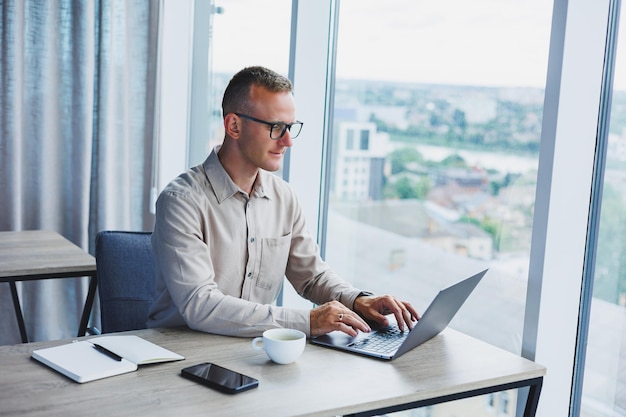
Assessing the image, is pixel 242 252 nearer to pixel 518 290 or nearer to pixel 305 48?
pixel 518 290

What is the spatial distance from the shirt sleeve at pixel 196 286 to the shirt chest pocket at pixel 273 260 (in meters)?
0.18

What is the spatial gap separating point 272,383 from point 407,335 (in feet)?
1.37

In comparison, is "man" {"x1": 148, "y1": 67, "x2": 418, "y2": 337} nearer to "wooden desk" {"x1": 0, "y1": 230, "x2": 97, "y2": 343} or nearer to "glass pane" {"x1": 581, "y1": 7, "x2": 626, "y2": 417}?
"glass pane" {"x1": 581, "y1": 7, "x2": 626, "y2": 417}

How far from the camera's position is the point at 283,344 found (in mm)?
1600

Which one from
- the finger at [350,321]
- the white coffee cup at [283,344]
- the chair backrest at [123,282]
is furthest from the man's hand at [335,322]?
the chair backrest at [123,282]

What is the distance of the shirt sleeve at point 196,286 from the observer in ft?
5.97

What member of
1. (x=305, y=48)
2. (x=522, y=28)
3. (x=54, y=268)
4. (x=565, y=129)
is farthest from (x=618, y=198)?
(x=54, y=268)

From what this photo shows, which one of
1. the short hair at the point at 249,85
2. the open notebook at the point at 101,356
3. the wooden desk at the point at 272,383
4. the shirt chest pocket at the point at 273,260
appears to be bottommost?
the wooden desk at the point at 272,383

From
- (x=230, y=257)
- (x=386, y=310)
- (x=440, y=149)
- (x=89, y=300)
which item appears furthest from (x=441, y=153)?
(x=89, y=300)

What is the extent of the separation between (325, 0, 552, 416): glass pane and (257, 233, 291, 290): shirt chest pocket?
572mm

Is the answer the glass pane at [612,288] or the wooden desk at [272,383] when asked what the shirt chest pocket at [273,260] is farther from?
the glass pane at [612,288]

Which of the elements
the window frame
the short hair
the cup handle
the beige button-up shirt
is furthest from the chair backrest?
the window frame

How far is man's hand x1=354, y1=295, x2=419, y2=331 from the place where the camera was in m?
1.94

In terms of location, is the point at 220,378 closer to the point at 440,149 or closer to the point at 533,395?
the point at 533,395
